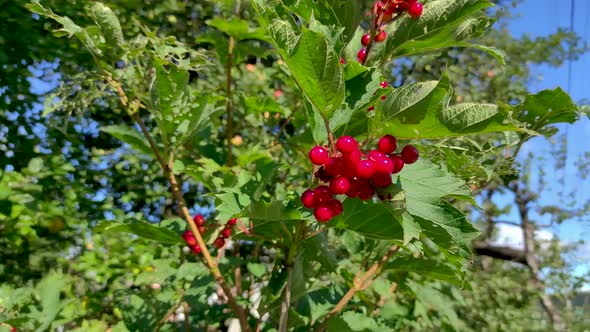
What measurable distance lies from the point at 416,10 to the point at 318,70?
39 cm

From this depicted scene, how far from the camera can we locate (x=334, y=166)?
3.12 ft

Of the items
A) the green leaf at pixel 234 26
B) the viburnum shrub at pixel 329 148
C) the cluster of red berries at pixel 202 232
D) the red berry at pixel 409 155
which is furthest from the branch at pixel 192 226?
the green leaf at pixel 234 26

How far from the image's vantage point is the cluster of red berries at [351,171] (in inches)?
35.6

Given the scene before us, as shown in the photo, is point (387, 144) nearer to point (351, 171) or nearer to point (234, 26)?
point (351, 171)

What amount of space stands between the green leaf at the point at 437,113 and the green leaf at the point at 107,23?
2.53 feet

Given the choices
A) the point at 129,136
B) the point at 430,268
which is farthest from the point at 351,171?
the point at 129,136

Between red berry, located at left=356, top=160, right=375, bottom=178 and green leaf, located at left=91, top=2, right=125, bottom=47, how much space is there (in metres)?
0.77

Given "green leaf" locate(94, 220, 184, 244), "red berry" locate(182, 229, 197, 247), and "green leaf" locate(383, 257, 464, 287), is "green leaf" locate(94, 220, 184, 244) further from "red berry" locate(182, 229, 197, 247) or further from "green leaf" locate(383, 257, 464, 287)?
"green leaf" locate(383, 257, 464, 287)

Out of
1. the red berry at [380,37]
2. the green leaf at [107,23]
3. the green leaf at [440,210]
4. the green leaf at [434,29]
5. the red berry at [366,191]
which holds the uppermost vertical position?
the green leaf at [107,23]

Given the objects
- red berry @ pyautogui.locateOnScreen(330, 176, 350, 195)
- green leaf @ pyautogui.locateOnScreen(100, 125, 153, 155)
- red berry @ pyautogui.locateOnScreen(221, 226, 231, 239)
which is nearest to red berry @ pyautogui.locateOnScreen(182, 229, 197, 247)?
red berry @ pyautogui.locateOnScreen(221, 226, 231, 239)

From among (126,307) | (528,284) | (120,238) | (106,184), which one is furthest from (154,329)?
(528,284)

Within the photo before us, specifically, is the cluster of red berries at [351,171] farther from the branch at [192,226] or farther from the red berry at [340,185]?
the branch at [192,226]

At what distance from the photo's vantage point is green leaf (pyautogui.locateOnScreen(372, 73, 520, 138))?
0.86m

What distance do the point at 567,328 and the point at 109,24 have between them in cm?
555
